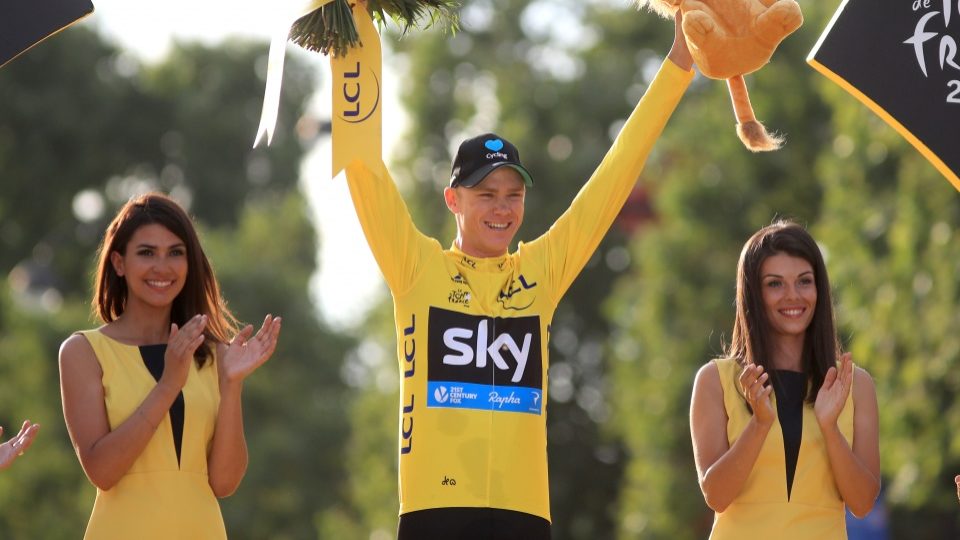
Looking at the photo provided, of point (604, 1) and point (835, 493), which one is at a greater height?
point (604, 1)

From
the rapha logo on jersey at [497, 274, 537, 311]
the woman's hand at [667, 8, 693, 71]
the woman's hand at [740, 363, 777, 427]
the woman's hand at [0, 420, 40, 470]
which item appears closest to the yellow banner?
the rapha logo on jersey at [497, 274, 537, 311]

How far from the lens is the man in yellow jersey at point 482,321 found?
614 cm

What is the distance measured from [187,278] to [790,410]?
211 cm

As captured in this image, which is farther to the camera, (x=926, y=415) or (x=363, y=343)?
(x=363, y=343)

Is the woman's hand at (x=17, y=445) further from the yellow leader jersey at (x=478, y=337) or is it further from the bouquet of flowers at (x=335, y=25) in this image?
the bouquet of flowers at (x=335, y=25)

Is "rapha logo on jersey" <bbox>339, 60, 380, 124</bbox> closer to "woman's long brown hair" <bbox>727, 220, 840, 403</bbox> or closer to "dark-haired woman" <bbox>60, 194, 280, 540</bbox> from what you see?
"dark-haired woman" <bbox>60, 194, 280, 540</bbox>

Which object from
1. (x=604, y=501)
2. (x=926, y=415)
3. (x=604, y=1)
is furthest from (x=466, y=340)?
(x=604, y=1)

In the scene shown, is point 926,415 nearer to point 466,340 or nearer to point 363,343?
point 466,340

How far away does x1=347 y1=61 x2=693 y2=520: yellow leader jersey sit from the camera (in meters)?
6.15

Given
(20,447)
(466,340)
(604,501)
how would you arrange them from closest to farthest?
1. (20,447)
2. (466,340)
3. (604,501)

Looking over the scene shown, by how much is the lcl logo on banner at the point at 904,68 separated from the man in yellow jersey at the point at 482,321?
62cm

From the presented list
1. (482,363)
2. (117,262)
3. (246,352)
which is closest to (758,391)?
(482,363)

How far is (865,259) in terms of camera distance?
18.8 m

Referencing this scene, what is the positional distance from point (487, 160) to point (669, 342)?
59.2ft
